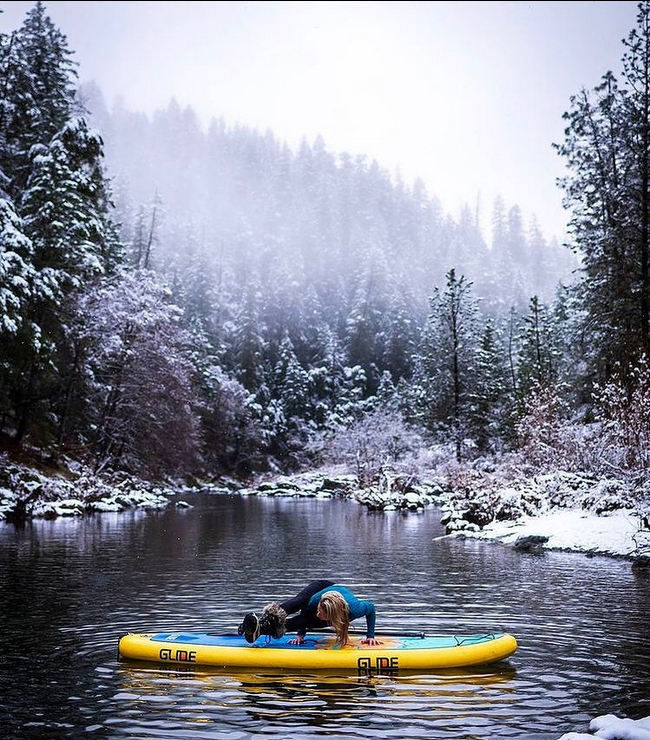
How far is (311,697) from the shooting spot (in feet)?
23.8

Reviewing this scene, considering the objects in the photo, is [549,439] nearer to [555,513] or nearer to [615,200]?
[555,513]

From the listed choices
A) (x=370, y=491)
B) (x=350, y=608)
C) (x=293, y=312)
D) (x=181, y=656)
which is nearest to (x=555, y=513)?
(x=350, y=608)

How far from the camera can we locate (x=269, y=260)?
338 ft

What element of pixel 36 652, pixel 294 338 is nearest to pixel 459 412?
pixel 36 652

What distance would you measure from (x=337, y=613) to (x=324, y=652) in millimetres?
466

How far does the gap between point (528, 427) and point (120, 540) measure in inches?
563

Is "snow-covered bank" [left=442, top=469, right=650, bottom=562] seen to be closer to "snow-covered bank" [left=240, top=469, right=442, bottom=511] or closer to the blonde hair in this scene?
"snow-covered bank" [left=240, top=469, right=442, bottom=511]

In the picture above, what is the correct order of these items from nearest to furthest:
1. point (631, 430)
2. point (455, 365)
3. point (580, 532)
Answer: point (631, 430) → point (580, 532) → point (455, 365)

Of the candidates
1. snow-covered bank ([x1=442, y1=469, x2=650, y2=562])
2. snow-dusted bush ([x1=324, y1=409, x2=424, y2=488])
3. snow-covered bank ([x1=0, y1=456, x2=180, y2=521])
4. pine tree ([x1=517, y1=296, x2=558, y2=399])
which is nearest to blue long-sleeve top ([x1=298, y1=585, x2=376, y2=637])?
snow-covered bank ([x1=442, y1=469, x2=650, y2=562])

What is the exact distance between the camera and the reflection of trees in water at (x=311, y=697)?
6516mm

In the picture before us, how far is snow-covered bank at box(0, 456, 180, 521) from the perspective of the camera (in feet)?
84.5

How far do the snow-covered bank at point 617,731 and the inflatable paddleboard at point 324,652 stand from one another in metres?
2.48

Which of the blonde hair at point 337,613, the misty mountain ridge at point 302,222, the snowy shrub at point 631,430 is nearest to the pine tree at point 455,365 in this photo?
the snowy shrub at point 631,430

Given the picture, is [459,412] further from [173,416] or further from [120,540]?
[120,540]
